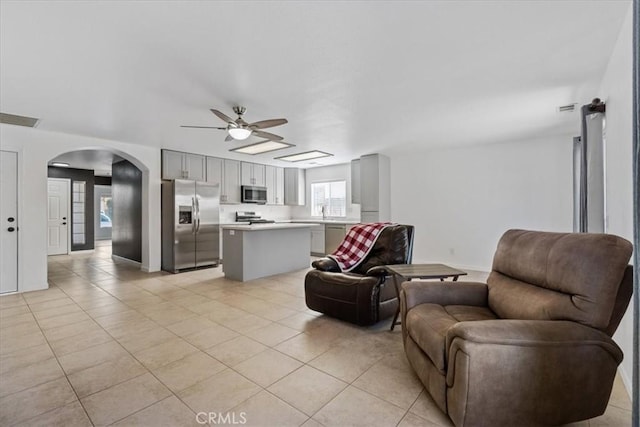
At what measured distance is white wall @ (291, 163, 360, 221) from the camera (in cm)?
771

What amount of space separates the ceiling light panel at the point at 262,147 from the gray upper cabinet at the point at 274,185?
5.78 ft

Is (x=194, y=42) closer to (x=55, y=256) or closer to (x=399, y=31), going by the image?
(x=399, y=31)

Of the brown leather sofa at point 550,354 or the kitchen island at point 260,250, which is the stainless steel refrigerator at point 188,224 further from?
the brown leather sofa at point 550,354

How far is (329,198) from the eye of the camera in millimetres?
8164

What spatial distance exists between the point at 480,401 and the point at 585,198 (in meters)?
2.41

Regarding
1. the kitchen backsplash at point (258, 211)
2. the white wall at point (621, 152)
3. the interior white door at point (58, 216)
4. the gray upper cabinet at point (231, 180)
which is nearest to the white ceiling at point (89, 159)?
the interior white door at point (58, 216)

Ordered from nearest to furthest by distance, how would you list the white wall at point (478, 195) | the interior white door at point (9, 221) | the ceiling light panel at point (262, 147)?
1. the interior white door at point (9, 221)
2. the white wall at point (478, 195)
3. the ceiling light panel at point (262, 147)

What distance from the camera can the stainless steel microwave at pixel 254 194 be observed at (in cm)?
713

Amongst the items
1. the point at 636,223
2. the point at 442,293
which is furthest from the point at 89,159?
the point at 636,223

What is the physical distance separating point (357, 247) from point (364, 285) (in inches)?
28.2

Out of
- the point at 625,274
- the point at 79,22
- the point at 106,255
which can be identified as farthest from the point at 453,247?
the point at 106,255

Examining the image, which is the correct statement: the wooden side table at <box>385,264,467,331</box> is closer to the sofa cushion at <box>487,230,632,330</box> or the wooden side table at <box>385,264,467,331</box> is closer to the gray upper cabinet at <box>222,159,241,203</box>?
the sofa cushion at <box>487,230,632,330</box>

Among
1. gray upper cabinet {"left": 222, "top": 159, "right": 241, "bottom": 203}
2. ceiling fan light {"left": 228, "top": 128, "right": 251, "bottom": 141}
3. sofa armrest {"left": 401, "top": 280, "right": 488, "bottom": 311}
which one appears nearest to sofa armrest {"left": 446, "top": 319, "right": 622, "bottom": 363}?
sofa armrest {"left": 401, "top": 280, "right": 488, "bottom": 311}

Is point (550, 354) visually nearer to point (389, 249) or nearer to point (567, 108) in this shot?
point (389, 249)
